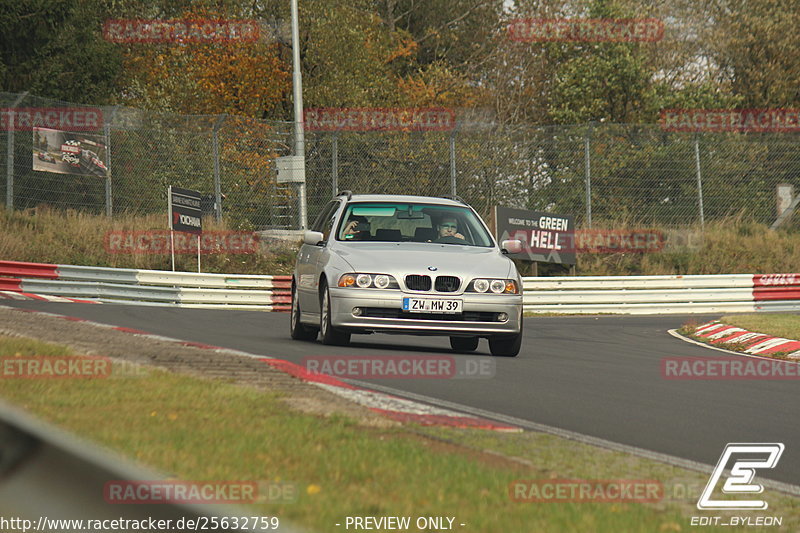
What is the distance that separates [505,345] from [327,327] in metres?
1.93

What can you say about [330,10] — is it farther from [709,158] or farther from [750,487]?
[750,487]

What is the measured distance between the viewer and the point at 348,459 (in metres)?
5.72

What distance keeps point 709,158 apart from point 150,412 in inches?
954

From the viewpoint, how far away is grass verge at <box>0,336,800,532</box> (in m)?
4.82

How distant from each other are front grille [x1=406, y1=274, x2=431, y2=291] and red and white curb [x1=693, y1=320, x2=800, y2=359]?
18.1 feet

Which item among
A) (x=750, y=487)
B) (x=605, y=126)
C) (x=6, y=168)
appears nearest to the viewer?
(x=750, y=487)

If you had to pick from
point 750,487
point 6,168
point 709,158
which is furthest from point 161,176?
point 750,487

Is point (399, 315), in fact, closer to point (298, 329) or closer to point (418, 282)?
point (418, 282)

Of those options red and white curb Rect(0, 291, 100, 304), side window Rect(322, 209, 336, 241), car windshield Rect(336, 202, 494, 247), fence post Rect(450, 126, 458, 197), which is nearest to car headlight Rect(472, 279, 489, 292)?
car windshield Rect(336, 202, 494, 247)

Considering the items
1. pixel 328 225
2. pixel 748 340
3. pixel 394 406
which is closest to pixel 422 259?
pixel 328 225

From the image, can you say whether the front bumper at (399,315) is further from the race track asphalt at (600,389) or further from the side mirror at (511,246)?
the side mirror at (511,246)

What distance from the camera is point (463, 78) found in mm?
50406

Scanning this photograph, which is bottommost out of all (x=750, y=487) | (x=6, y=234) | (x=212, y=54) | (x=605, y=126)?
(x=750, y=487)

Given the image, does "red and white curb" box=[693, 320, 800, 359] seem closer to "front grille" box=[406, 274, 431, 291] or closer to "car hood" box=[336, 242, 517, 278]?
"car hood" box=[336, 242, 517, 278]
